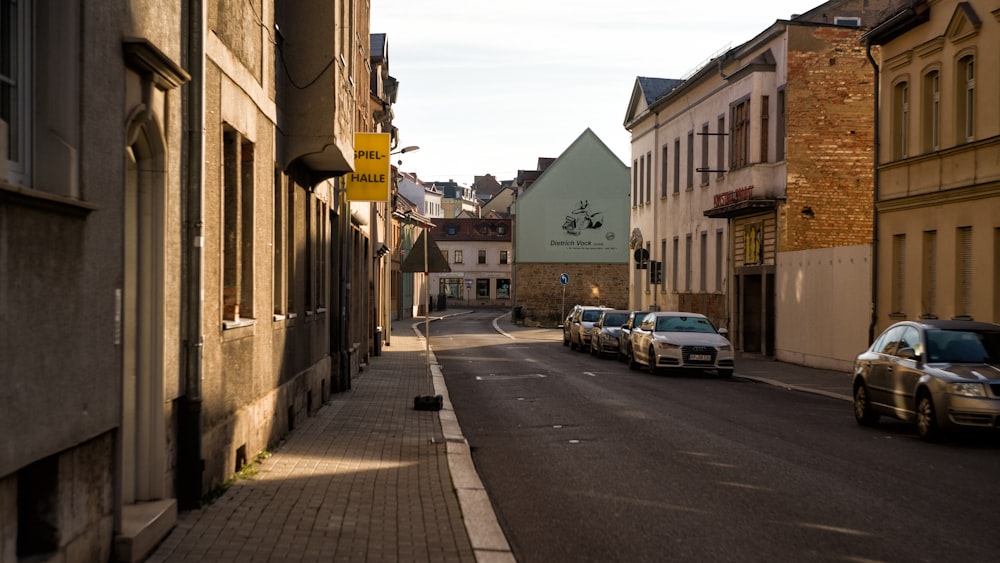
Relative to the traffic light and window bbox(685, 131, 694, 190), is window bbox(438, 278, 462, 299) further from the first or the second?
the traffic light

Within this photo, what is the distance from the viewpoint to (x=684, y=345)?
2809 cm

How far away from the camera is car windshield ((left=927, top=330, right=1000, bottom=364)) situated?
1548 cm

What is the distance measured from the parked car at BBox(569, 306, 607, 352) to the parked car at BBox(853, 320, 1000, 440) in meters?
23.7

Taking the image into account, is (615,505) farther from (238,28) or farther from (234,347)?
(238,28)

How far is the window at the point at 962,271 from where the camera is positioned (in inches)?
963

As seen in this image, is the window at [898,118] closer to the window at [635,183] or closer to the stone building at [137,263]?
the stone building at [137,263]

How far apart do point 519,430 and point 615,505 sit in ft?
20.9

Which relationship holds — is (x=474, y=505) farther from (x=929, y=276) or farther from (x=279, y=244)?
(x=929, y=276)

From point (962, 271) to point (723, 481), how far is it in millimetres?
15353

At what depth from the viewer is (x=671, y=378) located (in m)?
27.7

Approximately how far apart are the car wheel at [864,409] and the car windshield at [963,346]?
1.35m

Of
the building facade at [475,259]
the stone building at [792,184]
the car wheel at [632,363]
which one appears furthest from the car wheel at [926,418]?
the building facade at [475,259]

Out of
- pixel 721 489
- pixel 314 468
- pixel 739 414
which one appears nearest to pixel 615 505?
pixel 721 489

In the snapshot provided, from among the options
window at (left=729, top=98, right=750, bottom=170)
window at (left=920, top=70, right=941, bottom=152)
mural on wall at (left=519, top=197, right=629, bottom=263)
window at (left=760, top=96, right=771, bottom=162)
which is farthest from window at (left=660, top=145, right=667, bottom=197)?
mural on wall at (left=519, top=197, right=629, bottom=263)
